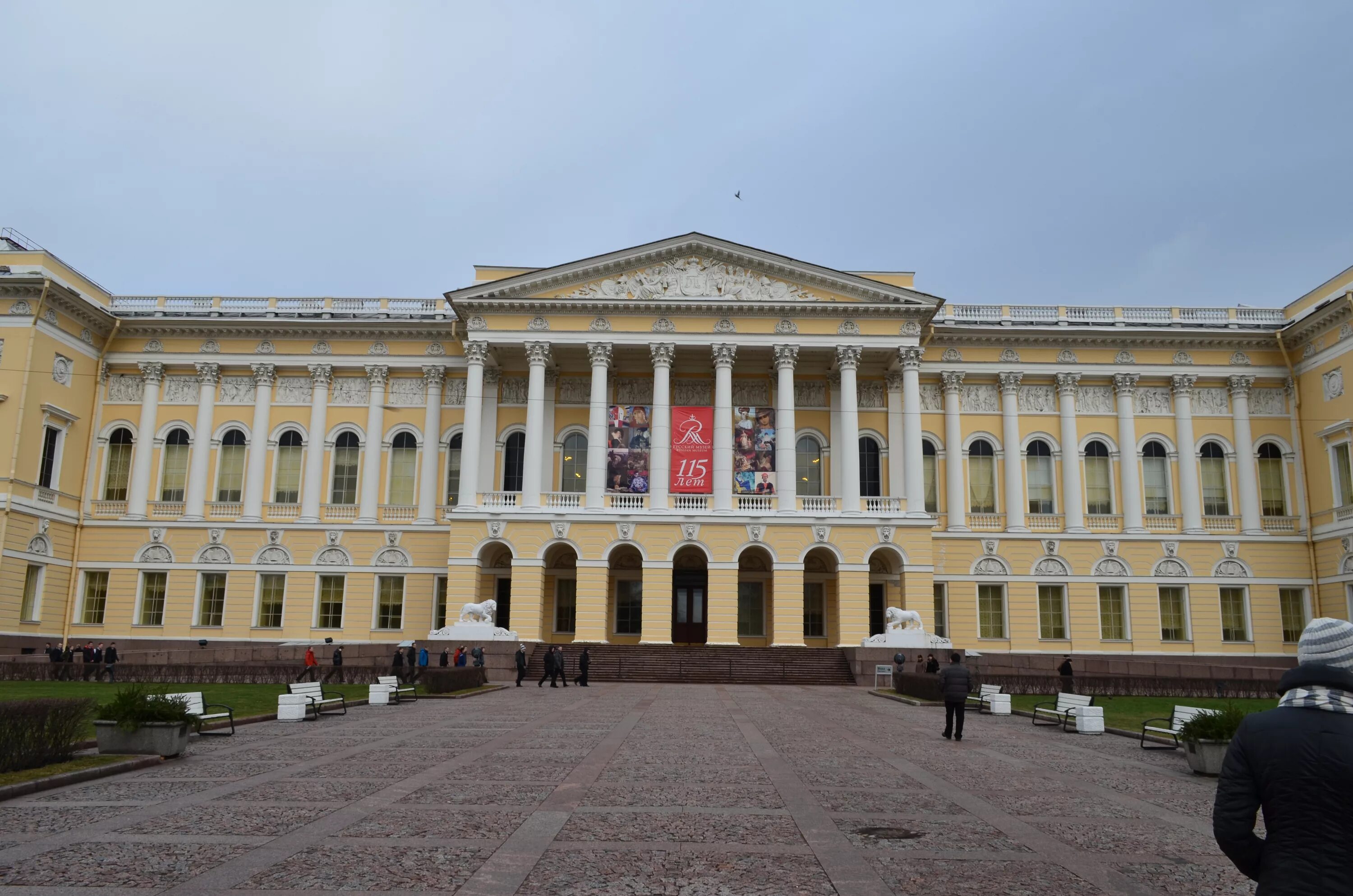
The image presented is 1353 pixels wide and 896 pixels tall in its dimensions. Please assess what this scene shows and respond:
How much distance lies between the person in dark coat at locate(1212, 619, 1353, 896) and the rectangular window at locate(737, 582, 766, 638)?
4038cm

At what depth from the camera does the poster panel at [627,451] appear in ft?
139

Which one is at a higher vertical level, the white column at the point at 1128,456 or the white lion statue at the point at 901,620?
the white column at the point at 1128,456

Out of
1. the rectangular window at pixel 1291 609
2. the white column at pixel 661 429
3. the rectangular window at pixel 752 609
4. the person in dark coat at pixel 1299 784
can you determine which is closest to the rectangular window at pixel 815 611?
the rectangular window at pixel 752 609

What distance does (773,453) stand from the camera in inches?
1694

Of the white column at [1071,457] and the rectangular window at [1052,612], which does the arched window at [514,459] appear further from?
the white column at [1071,457]

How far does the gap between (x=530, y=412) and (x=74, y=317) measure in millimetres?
19425

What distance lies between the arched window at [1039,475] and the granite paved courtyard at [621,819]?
29.9 metres

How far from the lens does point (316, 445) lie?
45406 mm

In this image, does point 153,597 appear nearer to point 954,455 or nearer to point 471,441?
point 471,441

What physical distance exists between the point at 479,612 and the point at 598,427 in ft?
29.0

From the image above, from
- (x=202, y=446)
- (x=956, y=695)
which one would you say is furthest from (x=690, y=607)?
(x=956, y=695)

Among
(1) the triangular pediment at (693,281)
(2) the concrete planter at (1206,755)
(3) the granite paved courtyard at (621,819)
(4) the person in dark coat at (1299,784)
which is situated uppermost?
(1) the triangular pediment at (693,281)

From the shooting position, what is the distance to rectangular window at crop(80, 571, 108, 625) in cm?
4350

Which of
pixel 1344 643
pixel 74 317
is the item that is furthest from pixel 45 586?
pixel 1344 643
